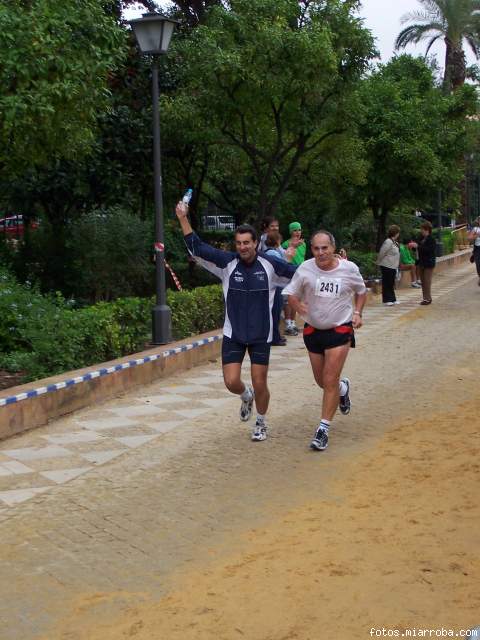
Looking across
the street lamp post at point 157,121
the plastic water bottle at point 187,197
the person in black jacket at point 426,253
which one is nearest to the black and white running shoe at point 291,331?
the street lamp post at point 157,121

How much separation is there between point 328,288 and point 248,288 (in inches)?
24.5

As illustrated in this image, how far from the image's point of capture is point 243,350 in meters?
8.05

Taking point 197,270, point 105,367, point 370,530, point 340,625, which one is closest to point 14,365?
point 105,367

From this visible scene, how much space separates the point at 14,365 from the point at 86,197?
1102cm

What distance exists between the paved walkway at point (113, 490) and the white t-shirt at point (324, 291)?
3.43ft

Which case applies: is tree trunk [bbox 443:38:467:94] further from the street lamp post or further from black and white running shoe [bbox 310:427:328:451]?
black and white running shoe [bbox 310:427:328:451]

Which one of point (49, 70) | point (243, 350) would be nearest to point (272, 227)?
point (49, 70)

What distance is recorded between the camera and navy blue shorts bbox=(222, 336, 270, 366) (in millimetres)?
7938

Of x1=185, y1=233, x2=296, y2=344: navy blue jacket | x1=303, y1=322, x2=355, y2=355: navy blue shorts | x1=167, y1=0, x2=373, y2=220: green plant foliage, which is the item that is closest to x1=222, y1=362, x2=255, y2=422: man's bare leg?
x1=185, y1=233, x2=296, y2=344: navy blue jacket

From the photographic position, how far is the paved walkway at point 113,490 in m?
5.19

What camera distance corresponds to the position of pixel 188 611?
4.71 meters

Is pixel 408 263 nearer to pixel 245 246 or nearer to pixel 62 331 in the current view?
pixel 62 331

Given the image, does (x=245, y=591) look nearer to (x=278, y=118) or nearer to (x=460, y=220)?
(x=278, y=118)

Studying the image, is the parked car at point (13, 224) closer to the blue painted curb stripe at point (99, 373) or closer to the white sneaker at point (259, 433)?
the blue painted curb stripe at point (99, 373)
